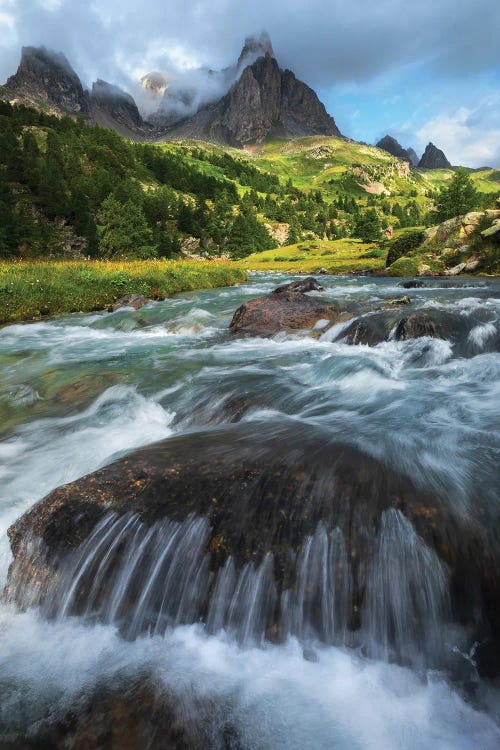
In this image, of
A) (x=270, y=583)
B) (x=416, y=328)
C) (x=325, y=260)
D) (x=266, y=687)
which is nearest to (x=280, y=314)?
(x=416, y=328)

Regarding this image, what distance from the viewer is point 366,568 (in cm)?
353

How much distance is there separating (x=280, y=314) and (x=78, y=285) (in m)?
15.3

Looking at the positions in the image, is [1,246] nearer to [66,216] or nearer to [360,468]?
[66,216]

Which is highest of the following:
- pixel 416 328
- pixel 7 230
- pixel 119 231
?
pixel 119 231

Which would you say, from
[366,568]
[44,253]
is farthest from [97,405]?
[44,253]

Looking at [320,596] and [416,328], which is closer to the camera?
[320,596]

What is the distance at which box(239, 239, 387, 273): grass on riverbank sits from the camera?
4779cm

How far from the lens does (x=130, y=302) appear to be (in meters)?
23.8

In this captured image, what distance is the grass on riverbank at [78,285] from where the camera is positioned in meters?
21.9

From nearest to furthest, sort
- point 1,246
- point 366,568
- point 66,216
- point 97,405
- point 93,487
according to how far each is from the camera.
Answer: point 366,568, point 93,487, point 97,405, point 1,246, point 66,216

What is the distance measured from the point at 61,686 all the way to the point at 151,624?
746 millimetres

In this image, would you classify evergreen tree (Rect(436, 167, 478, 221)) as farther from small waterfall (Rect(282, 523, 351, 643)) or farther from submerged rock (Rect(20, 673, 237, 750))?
submerged rock (Rect(20, 673, 237, 750))

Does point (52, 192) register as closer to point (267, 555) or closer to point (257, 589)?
point (267, 555)

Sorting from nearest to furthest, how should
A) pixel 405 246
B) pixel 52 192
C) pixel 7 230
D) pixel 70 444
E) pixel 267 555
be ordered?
pixel 267 555, pixel 70 444, pixel 405 246, pixel 7 230, pixel 52 192
